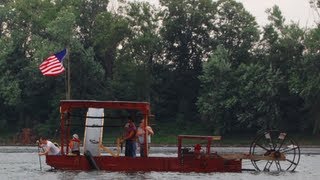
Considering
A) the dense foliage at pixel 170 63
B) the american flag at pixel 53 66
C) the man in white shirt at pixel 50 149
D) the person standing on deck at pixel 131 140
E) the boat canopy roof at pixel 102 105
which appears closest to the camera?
the boat canopy roof at pixel 102 105

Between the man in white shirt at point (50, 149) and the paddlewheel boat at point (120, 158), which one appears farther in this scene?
the man in white shirt at point (50, 149)

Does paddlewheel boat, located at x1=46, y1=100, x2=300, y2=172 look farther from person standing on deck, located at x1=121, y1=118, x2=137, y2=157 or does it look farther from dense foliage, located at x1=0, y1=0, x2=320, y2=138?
dense foliage, located at x1=0, y1=0, x2=320, y2=138

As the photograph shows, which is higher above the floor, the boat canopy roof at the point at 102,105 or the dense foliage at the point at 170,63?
the dense foliage at the point at 170,63

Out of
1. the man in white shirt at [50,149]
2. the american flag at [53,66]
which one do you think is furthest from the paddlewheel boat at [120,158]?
the american flag at [53,66]

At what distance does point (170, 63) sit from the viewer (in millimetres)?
116562

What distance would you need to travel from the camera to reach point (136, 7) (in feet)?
370

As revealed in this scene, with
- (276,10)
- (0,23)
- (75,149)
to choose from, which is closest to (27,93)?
(0,23)

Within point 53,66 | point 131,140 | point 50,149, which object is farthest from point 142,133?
point 53,66

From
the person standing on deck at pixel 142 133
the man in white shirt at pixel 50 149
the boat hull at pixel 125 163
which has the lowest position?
the boat hull at pixel 125 163

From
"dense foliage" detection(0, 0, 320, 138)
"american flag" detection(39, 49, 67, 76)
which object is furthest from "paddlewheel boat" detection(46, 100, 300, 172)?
"dense foliage" detection(0, 0, 320, 138)

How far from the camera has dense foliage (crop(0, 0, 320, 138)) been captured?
102m

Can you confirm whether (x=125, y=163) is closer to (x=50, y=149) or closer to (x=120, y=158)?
(x=120, y=158)

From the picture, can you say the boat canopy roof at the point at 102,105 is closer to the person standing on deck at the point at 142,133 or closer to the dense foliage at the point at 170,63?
the person standing on deck at the point at 142,133

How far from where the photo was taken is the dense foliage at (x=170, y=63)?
102 m
